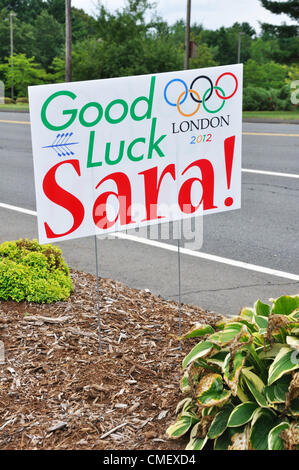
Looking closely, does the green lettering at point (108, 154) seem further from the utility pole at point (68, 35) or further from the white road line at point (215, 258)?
the utility pole at point (68, 35)

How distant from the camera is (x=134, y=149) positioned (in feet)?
12.3

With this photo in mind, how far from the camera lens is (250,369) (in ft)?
9.74

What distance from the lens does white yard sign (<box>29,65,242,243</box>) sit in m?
3.50

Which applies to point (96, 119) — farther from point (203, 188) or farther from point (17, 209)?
point (17, 209)

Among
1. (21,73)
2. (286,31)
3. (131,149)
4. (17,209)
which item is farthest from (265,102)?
(131,149)

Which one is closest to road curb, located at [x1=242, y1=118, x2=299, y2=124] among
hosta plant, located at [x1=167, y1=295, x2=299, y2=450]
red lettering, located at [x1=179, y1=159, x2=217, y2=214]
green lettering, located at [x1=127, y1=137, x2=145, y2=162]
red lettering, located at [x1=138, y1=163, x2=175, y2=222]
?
red lettering, located at [x1=179, y1=159, x2=217, y2=214]

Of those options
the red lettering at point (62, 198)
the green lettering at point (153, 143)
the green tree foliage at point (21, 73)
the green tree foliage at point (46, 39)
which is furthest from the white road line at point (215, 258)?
the green tree foliage at point (46, 39)

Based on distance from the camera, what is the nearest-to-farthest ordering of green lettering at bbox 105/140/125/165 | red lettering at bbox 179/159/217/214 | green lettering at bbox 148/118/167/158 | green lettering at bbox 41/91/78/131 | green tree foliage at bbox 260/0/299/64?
green lettering at bbox 41/91/78/131
green lettering at bbox 105/140/125/165
green lettering at bbox 148/118/167/158
red lettering at bbox 179/159/217/214
green tree foliage at bbox 260/0/299/64

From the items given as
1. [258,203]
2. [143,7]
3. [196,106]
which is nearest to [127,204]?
[196,106]

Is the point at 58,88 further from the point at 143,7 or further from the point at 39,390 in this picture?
the point at 143,7

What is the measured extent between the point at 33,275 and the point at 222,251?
3.16m

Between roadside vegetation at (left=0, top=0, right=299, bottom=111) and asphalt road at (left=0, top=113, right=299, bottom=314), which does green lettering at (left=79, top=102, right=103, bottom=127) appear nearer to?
asphalt road at (left=0, top=113, right=299, bottom=314)

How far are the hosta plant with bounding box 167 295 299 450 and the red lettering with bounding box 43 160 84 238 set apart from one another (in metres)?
1.10

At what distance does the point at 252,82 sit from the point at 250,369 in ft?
119
